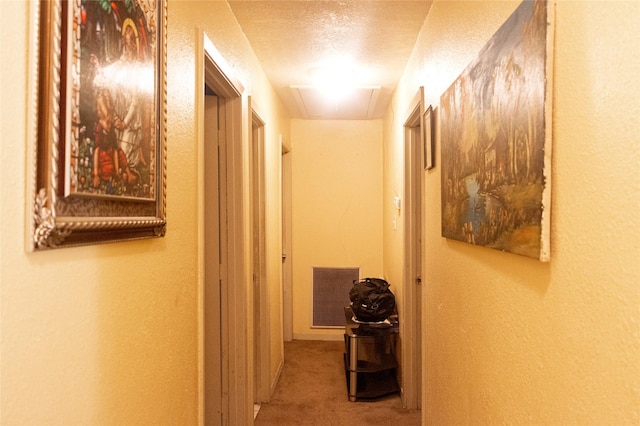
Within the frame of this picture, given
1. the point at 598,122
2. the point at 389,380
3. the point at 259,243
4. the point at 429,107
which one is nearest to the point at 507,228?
the point at 598,122

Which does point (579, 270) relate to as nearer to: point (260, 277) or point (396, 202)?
point (260, 277)

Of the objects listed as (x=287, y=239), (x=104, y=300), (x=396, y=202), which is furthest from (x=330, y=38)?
(x=287, y=239)

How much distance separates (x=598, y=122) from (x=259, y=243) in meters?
2.42

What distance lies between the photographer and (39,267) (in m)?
0.76

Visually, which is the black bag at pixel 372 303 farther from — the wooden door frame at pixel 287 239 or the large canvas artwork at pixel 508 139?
the large canvas artwork at pixel 508 139

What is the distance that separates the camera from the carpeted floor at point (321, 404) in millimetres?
2811

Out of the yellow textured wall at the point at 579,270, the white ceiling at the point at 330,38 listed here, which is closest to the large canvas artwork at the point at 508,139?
the yellow textured wall at the point at 579,270

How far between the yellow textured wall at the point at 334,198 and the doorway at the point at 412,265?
1491 mm

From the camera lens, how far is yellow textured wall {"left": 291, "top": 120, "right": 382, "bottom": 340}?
443cm

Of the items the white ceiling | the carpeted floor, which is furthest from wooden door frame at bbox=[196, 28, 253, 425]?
the carpeted floor

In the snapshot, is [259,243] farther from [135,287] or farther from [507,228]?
[507,228]

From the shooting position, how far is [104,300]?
3.21ft

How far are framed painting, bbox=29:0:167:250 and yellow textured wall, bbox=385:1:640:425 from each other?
959 mm

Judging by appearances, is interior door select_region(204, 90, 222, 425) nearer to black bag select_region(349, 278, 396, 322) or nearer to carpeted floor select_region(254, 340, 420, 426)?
carpeted floor select_region(254, 340, 420, 426)
